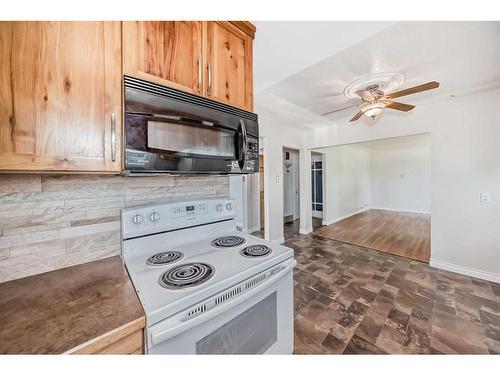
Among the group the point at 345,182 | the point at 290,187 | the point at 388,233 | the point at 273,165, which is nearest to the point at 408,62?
the point at 273,165

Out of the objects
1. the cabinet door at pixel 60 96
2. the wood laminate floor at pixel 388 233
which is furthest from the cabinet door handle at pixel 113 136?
the wood laminate floor at pixel 388 233

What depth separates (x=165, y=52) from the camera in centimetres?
95

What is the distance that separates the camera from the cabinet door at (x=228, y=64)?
3.64 feet

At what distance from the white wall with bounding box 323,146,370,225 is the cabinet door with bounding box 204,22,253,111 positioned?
402 centimetres

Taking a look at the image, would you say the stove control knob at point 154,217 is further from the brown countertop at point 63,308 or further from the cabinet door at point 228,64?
the cabinet door at point 228,64

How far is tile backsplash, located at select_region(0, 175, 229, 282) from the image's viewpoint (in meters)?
0.86

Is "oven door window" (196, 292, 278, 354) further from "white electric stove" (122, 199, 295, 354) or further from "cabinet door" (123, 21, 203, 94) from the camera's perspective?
"cabinet door" (123, 21, 203, 94)

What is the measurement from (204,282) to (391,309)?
6.83 ft

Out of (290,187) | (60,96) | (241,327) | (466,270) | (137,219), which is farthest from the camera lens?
(290,187)

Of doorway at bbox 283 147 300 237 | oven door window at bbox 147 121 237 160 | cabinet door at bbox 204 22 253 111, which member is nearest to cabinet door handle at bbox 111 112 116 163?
oven door window at bbox 147 121 237 160

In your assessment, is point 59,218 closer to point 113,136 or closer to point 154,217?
point 154,217

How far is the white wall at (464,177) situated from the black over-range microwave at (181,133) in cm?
308

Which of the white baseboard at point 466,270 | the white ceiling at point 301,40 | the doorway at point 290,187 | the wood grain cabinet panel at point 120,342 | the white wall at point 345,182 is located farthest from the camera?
the doorway at point 290,187
